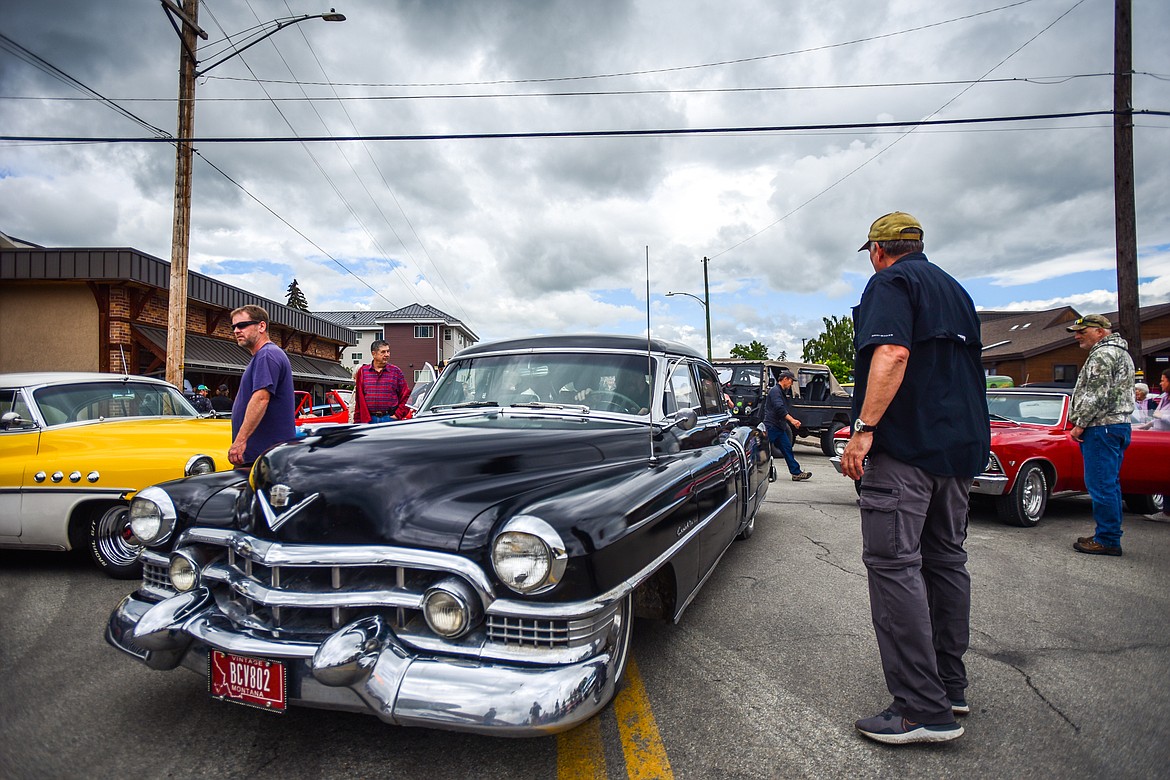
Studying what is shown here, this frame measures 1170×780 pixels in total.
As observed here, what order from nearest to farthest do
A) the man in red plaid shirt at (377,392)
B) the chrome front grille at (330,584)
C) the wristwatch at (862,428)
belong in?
the chrome front grille at (330,584) → the wristwatch at (862,428) → the man in red plaid shirt at (377,392)

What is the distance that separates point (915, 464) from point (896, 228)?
995 millimetres

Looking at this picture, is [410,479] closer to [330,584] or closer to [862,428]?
[330,584]

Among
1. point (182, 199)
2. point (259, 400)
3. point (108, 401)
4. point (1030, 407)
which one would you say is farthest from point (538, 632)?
point (182, 199)

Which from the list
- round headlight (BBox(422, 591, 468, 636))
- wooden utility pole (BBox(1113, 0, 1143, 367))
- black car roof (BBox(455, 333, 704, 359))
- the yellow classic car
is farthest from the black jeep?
round headlight (BBox(422, 591, 468, 636))

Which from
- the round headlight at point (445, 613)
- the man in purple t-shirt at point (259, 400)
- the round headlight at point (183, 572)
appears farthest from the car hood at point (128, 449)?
the round headlight at point (445, 613)

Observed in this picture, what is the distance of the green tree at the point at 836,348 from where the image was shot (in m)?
53.5

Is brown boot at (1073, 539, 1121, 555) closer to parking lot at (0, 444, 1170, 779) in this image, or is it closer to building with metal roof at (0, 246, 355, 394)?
parking lot at (0, 444, 1170, 779)

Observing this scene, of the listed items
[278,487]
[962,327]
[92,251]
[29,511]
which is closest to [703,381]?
[962,327]

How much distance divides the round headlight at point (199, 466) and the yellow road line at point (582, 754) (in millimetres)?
3470

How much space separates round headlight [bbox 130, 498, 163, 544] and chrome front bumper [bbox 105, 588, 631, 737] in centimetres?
71

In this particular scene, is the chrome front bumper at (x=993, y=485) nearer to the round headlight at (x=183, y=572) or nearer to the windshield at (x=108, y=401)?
the round headlight at (x=183, y=572)

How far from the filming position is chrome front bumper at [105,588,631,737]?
200 cm

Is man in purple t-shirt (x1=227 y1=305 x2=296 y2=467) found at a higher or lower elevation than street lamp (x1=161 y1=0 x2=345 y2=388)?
lower

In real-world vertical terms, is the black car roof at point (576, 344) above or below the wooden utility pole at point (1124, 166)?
below
